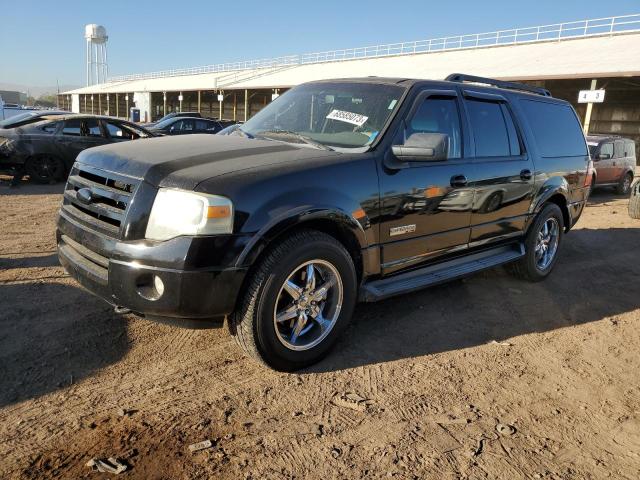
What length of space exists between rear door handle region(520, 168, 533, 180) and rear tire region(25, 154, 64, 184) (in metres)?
9.22

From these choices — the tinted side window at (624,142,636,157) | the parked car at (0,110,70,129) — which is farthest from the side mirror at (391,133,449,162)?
the tinted side window at (624,142,636,157)

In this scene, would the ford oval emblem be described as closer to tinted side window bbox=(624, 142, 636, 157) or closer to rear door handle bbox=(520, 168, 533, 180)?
rear door handle bbox=(520, 168, 533, 180)

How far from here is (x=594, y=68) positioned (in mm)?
19891

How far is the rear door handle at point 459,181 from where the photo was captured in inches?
157

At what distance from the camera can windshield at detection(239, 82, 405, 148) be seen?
373cm

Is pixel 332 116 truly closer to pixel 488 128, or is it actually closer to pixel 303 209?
pixel 303 209

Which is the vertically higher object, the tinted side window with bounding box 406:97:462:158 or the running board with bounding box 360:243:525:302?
the tinted side window with bounding box 406:97:462:158

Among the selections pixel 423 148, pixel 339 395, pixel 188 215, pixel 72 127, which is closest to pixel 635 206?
pixel 423 148

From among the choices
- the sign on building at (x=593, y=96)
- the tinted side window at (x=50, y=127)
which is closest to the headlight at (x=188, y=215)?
the tinted side window at (x=50, y=127)

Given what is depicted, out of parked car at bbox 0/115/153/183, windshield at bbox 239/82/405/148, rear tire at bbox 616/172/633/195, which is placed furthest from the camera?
rear tire at bbox 616/172/633/195

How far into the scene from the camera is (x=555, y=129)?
556 centimetres

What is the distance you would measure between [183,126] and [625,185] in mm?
13647

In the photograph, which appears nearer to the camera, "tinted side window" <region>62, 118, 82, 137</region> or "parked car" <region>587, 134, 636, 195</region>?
"tinted side window" <region>62, 118, 82, 137</region>

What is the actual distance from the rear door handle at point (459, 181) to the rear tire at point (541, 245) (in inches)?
61.9
